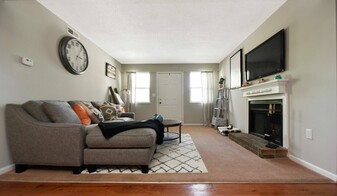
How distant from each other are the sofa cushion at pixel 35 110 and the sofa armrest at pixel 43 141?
0.09 meters

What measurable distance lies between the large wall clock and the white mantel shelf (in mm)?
3350

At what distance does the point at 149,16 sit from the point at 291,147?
291 cm

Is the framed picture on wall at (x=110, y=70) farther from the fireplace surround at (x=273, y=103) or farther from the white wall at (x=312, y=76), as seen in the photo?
the white wall at (x=312, y=76)

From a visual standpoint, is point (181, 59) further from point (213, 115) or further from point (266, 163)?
point (266, 163)

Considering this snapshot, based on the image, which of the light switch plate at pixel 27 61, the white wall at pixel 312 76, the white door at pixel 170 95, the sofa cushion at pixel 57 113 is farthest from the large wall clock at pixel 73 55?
the white wall at pixel 312 76

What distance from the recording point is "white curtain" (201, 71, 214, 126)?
5813 mm

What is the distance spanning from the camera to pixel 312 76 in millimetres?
1912

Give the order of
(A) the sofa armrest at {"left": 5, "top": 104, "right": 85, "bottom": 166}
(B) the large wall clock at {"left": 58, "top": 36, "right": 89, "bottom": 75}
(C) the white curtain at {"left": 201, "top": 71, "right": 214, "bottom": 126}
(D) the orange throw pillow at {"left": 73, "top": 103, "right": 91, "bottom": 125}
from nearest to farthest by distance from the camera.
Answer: (A) the sofa armrest at {"left": 5, "top": 104, "right": 85, "bottom": 166}
(D) the orange throw pillow at {"left": 73, "top": 103, "right": 91, "bottom": 125}
(B) the large wall clock at {"left": 58, "top": 36, "right": 89, "bottom": 75}
(C) the white curtain at {"left": 201, "top": 71, "right": 214, "bottom": 126}

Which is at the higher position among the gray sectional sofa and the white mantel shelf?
the white mantel shelf

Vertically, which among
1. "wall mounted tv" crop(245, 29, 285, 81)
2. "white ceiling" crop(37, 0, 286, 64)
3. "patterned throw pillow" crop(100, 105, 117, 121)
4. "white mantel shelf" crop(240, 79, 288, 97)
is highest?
"white ceiling" crop(37, 0, 286, 64)

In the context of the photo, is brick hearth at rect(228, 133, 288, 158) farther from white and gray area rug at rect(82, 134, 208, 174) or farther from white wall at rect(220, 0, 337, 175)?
white and gray area rug at rect(82, 134, 208, 174)

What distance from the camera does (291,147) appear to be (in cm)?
227

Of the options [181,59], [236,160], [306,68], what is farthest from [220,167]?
[181,59]

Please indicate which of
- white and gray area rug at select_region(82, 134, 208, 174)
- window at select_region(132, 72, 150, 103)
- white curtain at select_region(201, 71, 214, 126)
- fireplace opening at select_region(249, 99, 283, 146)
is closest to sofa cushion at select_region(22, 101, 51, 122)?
white and gray area rug at select_region(82, 134, 208, 174)
